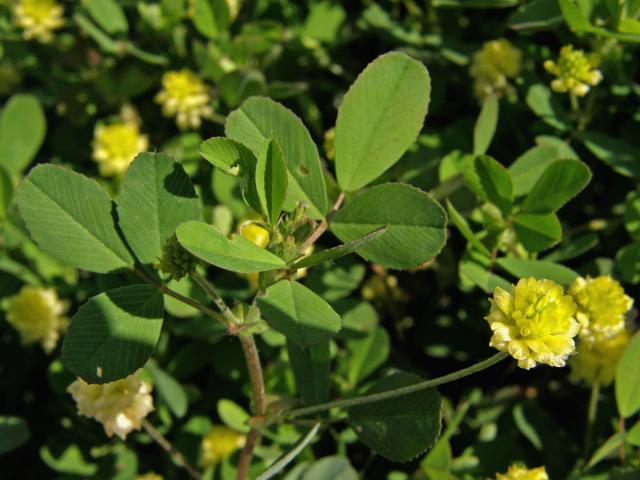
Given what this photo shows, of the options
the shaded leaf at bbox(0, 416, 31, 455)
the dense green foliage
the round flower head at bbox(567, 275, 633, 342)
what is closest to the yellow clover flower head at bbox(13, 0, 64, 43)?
the dense green foliage

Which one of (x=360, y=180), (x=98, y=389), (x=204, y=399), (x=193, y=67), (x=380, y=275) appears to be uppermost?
(x=360, y=180)

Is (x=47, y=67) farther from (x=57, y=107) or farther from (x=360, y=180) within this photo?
(x=360, y=180)

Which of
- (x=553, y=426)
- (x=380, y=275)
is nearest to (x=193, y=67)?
(x=380, y=275)

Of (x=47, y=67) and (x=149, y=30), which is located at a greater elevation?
(x=149, y=30)

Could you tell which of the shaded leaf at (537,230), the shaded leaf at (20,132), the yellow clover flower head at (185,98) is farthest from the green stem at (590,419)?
the shaded leaf at (20,132)

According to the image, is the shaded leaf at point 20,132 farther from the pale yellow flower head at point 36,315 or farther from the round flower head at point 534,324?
the round flower head at point 534,324

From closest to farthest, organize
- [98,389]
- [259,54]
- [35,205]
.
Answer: [35,205], [98,389], [259,54]

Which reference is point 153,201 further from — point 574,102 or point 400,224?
point 574,102
